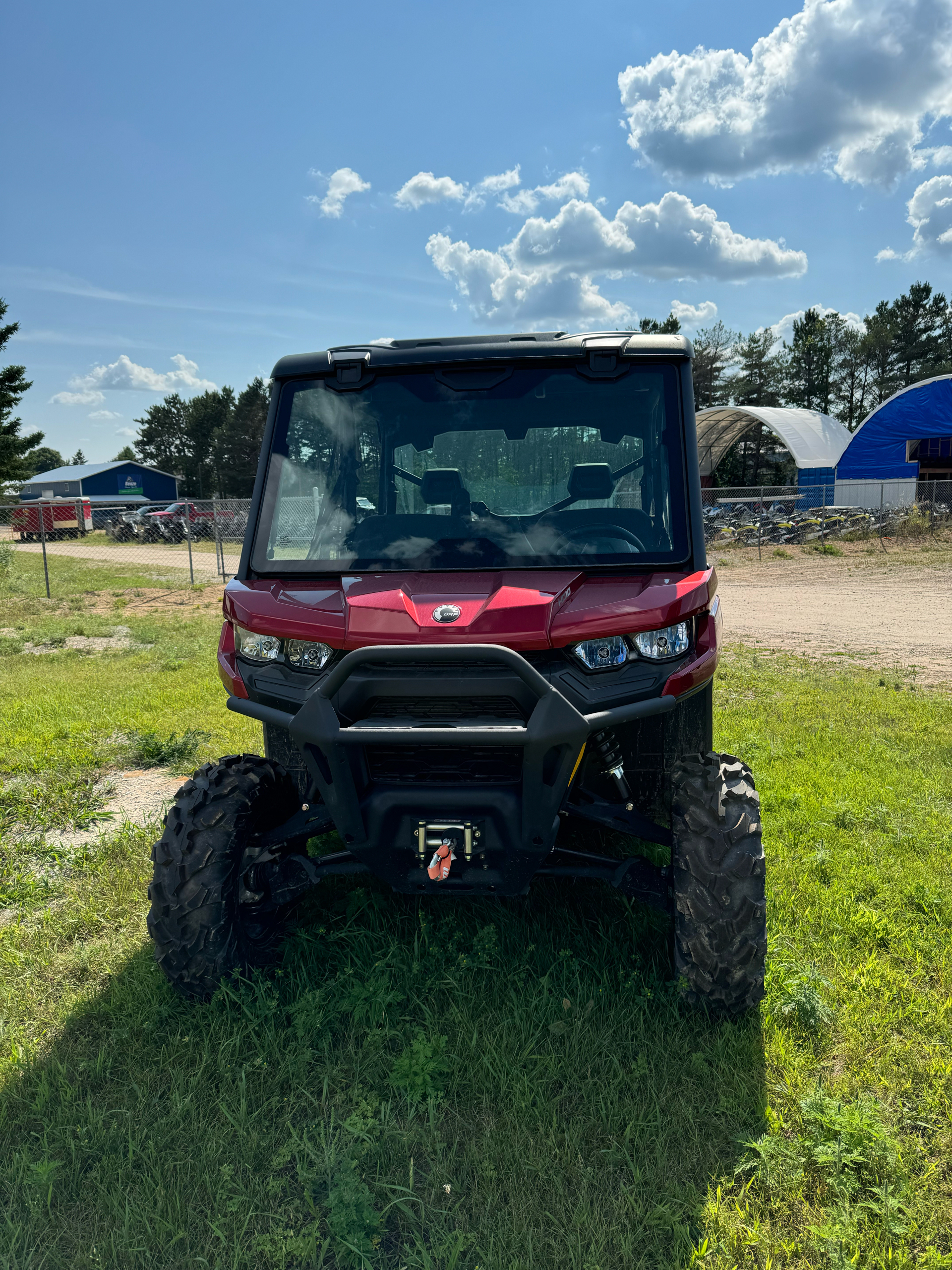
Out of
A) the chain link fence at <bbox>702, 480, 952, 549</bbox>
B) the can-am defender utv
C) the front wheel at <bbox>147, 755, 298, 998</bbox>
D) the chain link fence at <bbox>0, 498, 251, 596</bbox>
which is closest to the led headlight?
the can-am defender utv

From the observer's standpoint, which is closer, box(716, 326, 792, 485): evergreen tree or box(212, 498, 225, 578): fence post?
box(212, 498, 225, 578): fence post

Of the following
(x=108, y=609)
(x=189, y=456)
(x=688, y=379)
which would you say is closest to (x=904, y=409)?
(x=108, y=609)

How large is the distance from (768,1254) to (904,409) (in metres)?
38.3

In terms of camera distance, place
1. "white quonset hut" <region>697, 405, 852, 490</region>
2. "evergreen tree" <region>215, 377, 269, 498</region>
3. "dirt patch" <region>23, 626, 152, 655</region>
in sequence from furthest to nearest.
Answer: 1. "evergreen tree" <region>215, 377, 269, 498</region>
2. "white quonset hut" <region>697, 405, 852, 490</region>
3. "dirt patch" <region>23, 626, 152, 655</region>

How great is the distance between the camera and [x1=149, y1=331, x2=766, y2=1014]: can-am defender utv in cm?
272

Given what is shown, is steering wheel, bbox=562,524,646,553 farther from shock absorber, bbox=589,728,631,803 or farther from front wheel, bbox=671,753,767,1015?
front wheel, bbox=671,753,767,1015

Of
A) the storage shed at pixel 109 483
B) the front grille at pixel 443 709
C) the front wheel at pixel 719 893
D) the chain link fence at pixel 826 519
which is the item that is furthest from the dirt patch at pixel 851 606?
the storage shed at pixel 109 483

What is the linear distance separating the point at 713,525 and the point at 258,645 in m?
27.0

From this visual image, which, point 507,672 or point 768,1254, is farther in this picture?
point 507,672

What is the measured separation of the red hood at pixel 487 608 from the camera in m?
2.71

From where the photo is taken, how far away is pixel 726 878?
2877 millimetres

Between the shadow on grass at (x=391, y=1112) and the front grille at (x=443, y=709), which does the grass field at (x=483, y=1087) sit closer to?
the shadow on grass at (x=391, y=1112)

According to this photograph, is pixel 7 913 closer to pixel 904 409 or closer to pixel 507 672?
pixel 507 672

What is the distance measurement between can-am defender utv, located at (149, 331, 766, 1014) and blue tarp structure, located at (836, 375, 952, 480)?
3557cm
